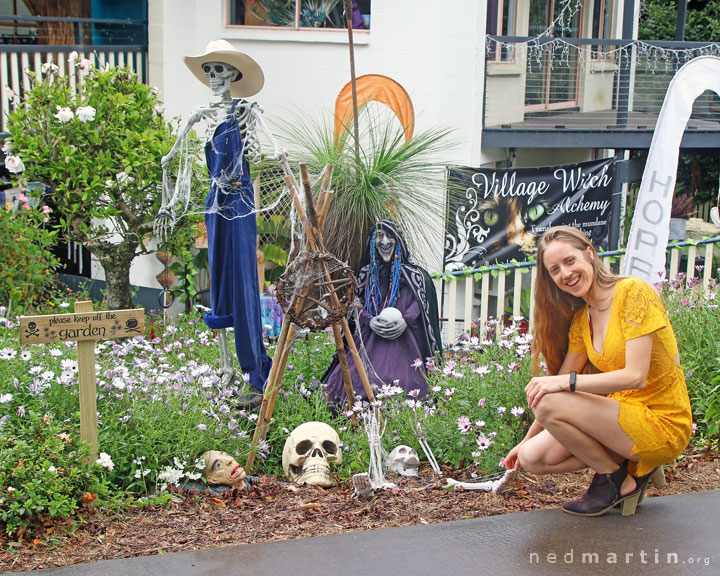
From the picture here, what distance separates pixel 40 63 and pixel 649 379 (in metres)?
7.80

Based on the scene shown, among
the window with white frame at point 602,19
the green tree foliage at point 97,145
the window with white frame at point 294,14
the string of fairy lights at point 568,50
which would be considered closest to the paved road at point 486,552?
the green tree foliage at point 97,145

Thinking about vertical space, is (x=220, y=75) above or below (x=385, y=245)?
above

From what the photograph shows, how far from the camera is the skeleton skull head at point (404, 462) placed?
4.50 metres

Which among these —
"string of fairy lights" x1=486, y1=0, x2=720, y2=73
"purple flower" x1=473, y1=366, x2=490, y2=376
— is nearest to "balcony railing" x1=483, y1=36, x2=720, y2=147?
"string of fairy lights" x1=486, y1=0, x2=720, y2=73

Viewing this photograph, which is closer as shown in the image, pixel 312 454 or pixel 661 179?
pixel 312 454

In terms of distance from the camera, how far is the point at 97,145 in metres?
6.99

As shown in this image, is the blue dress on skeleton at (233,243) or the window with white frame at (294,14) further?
the window with white frame at (294,14)

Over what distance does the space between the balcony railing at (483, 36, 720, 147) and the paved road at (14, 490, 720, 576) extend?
7.40 m

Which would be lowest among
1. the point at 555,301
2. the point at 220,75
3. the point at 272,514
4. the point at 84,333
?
the point at 272,514

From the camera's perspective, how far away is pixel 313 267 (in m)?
4.67

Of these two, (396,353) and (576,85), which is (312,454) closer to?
(396,353)

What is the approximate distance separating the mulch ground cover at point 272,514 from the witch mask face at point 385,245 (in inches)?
59.4

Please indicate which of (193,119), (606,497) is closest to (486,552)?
(606,497)

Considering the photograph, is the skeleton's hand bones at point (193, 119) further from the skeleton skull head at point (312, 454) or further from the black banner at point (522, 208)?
the black banner at point (522, 208)
